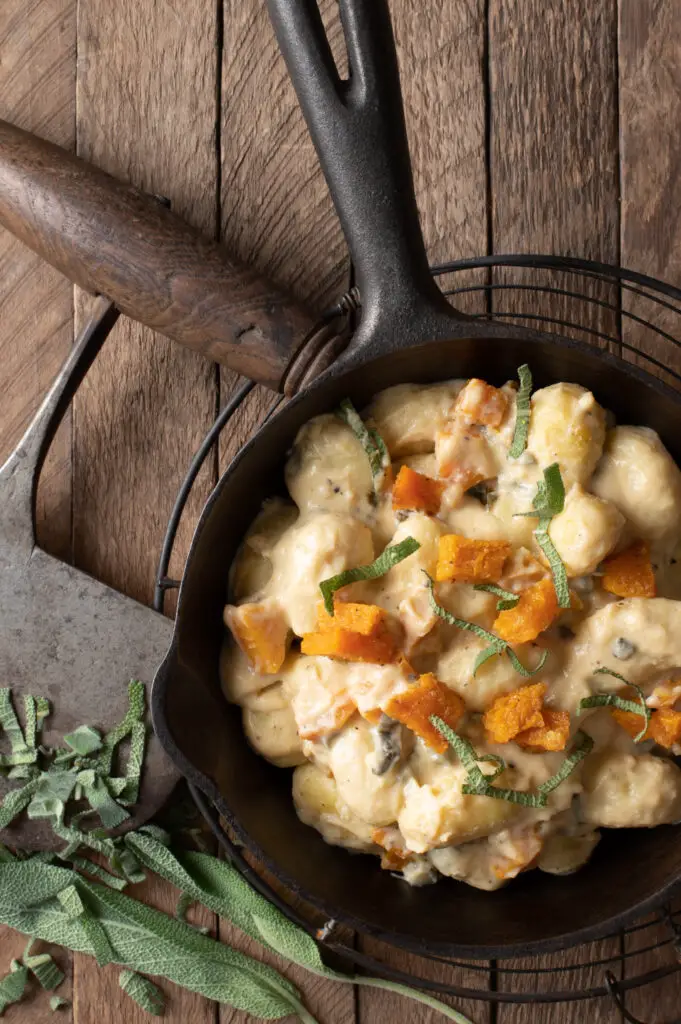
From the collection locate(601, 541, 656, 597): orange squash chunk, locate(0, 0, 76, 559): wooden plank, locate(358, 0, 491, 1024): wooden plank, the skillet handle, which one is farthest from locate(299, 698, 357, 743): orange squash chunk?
locate(0, 0, 76, 559): wooden plank

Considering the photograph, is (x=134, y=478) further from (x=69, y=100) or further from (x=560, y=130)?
(x=560, y=130)

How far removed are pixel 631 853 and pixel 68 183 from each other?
4.12 ft

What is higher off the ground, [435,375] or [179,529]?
[435,375]

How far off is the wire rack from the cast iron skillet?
A: 0.77 ft

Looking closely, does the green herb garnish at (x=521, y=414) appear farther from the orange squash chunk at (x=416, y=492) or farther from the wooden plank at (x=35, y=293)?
the wooden plank at (x=35, y=293)

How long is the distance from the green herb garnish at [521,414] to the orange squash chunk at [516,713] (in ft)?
0.97

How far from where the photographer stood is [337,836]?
55.8 inches

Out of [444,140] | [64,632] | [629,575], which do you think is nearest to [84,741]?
[64,632]

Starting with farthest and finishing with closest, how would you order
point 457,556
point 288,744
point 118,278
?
point 118,278, point 288,744, point 457,556

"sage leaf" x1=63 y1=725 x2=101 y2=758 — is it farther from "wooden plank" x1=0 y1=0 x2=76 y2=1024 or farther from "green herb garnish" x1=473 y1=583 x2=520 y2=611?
"green herb garnish" x1=473 y1=583 x2=520 y2=611

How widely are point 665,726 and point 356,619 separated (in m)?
0.41

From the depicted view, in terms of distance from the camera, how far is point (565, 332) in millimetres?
1664

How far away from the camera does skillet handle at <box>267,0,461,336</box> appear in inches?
48.6

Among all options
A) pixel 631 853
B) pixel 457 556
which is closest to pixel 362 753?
pixel 457 556
